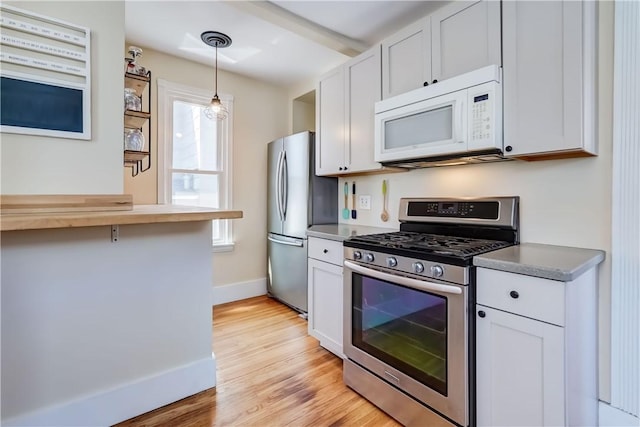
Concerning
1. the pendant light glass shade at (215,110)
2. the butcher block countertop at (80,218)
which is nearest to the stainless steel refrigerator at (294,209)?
the pendant light glass shade at (215,110)

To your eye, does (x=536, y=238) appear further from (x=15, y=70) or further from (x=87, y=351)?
(x=15, y=70)

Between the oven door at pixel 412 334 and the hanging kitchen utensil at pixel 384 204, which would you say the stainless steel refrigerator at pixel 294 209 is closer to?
the hanging kitchen utensil at pixel 384 204

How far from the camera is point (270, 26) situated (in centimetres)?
255

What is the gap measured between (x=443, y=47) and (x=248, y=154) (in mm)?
2425

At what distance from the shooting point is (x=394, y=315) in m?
1.71

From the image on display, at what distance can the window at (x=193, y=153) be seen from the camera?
3119 mm

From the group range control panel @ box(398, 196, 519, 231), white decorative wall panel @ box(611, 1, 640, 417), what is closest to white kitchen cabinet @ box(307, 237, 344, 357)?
range control panel @ box(398, 196, 519, 231)

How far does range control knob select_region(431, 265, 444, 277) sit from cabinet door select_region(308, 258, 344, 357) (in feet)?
2.67

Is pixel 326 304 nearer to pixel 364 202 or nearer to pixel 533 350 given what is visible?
pixel 364 202

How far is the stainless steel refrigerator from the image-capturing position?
121 inches

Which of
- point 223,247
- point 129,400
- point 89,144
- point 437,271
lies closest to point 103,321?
point 129,400

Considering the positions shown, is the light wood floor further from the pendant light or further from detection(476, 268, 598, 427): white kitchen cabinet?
the pendant light

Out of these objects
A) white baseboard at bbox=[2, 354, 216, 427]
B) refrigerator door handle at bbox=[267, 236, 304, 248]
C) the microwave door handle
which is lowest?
white baseboard at bbox=[2, 354, 216, 427]

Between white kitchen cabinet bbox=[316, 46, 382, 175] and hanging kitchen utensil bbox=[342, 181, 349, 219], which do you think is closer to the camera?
white kitchen cabinet bbox=[316, 46, 382, 175]
